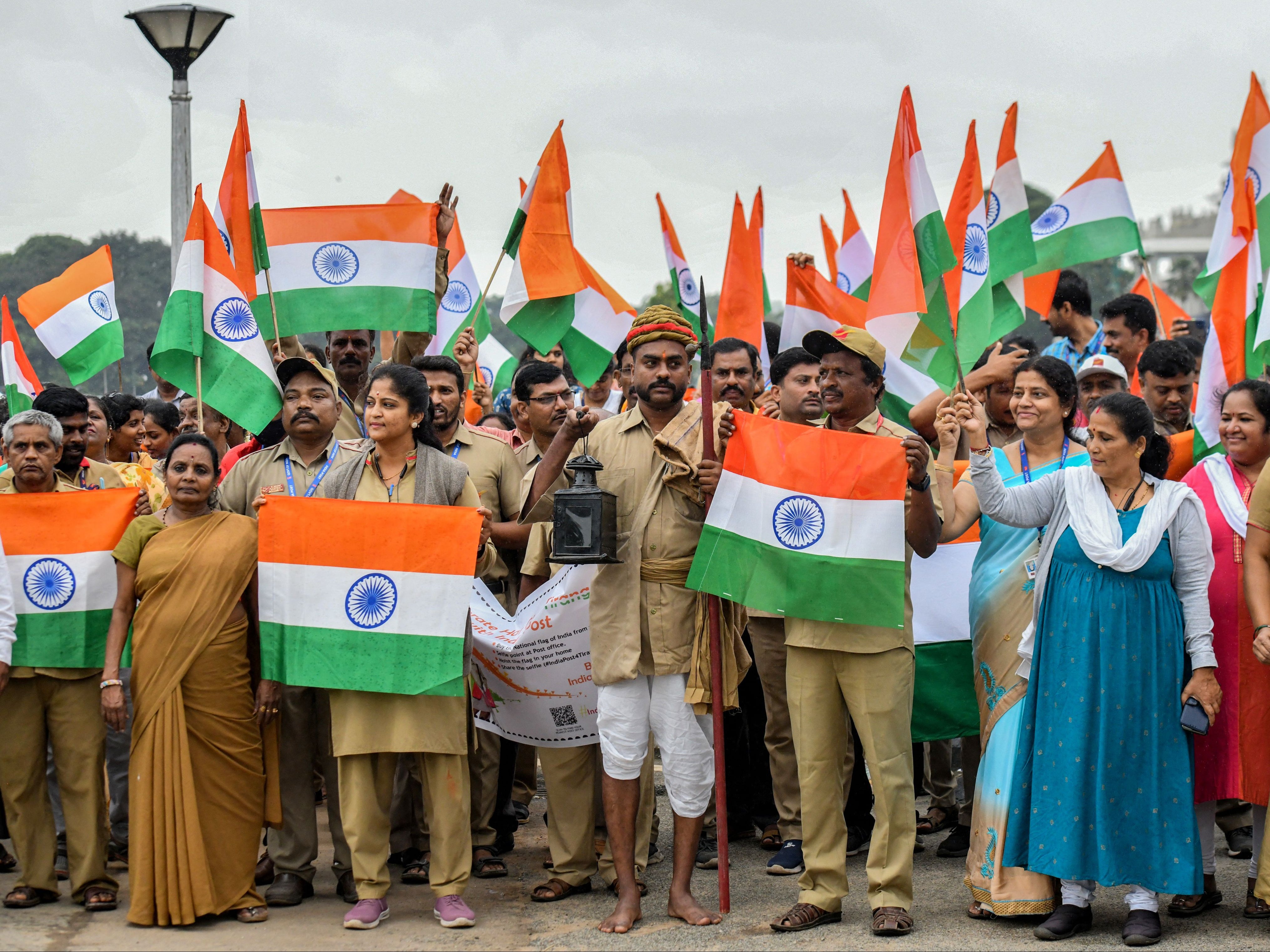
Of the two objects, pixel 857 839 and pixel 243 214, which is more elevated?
pixel 243 214

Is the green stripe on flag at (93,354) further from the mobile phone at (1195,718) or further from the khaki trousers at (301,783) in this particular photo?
the mobile phone at (1195,718)

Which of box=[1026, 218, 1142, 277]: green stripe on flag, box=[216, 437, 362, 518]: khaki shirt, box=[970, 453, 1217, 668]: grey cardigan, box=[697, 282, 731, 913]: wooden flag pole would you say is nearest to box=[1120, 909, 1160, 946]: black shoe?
box=[970, 453, 1217, 668]: grey cardigan

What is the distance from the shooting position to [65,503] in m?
6.02

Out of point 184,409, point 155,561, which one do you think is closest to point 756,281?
point 184,409

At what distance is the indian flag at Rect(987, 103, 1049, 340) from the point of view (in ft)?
24.7

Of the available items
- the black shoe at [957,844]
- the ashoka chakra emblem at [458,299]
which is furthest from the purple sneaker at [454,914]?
the ashoka chakra emblem at [458,299]

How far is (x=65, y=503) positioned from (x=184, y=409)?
10.5 feet

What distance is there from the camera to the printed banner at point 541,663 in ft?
20.4

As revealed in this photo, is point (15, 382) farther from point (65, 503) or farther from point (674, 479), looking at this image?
point (674, 479)

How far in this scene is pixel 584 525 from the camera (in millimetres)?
5555

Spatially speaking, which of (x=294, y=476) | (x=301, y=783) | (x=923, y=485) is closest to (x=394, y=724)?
(x=301, y=783)

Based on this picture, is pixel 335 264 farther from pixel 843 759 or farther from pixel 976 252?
pixel 843 759

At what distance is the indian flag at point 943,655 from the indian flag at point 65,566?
147 inches

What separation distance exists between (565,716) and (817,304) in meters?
2.94
